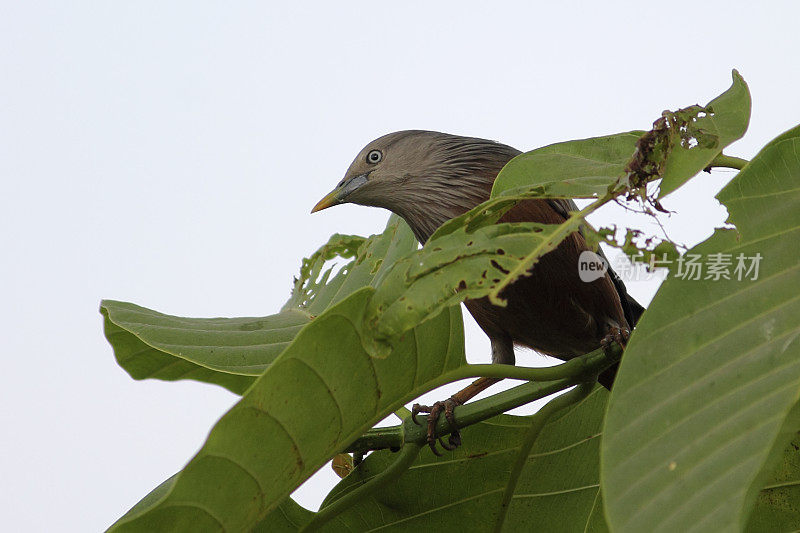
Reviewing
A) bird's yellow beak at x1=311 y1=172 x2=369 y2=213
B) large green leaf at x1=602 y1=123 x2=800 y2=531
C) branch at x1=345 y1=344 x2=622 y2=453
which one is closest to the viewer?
large green leaf at x1=602 y1=123 x2=800 y2=531

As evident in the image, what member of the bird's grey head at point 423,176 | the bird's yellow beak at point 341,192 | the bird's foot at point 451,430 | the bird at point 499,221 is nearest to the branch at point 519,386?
the bird's foot at point 451,430

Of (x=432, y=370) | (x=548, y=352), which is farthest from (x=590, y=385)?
(x=548, y=352)

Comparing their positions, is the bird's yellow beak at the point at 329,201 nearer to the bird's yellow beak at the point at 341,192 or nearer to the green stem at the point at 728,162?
the bird's yellow beak at the point at 341,192

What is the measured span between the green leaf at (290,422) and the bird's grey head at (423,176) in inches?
56.7

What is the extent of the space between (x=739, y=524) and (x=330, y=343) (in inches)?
20.6

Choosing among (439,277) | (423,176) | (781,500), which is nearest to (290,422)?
(439,277)

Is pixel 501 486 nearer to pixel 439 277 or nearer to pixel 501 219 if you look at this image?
pixel 439 277

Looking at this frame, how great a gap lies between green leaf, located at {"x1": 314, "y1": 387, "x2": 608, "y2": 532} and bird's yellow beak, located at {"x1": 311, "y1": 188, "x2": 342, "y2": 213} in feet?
4.62

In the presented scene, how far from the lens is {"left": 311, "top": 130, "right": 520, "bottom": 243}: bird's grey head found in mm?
2664

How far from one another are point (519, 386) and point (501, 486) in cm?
35

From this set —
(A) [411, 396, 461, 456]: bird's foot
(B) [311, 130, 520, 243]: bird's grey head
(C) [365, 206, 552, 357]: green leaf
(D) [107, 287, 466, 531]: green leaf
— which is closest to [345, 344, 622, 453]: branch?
(A) [411, 396, 461, 456]: bird's foot

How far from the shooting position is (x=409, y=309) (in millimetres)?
1041

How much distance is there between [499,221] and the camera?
2145 millimetres

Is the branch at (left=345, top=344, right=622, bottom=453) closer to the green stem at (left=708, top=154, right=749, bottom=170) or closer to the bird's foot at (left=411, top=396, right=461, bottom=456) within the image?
the bird's foot at (left=411, top=396, right=461, bottom=456)
